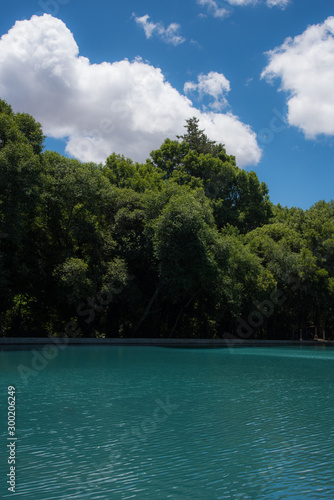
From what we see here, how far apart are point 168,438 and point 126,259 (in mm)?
20773

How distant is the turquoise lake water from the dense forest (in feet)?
35.4

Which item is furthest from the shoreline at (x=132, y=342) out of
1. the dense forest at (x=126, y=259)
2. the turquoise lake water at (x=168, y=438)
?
the turquoise lake water at (x=168, y=438)

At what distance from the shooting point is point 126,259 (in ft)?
85.8

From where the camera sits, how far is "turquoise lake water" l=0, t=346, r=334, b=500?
4.06 metres

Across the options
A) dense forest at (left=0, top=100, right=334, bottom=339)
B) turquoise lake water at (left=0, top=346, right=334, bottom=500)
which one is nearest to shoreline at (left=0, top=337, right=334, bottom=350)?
dense forest at (left=0, top=100, right=334, bottom=339)

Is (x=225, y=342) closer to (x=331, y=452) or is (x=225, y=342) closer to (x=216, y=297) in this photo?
(x=216, y=297)

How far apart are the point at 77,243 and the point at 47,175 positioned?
161 inches

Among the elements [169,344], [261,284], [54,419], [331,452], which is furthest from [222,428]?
[261,284]

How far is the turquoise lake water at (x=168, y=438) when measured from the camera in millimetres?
4059

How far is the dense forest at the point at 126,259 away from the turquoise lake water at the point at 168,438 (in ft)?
35.4
